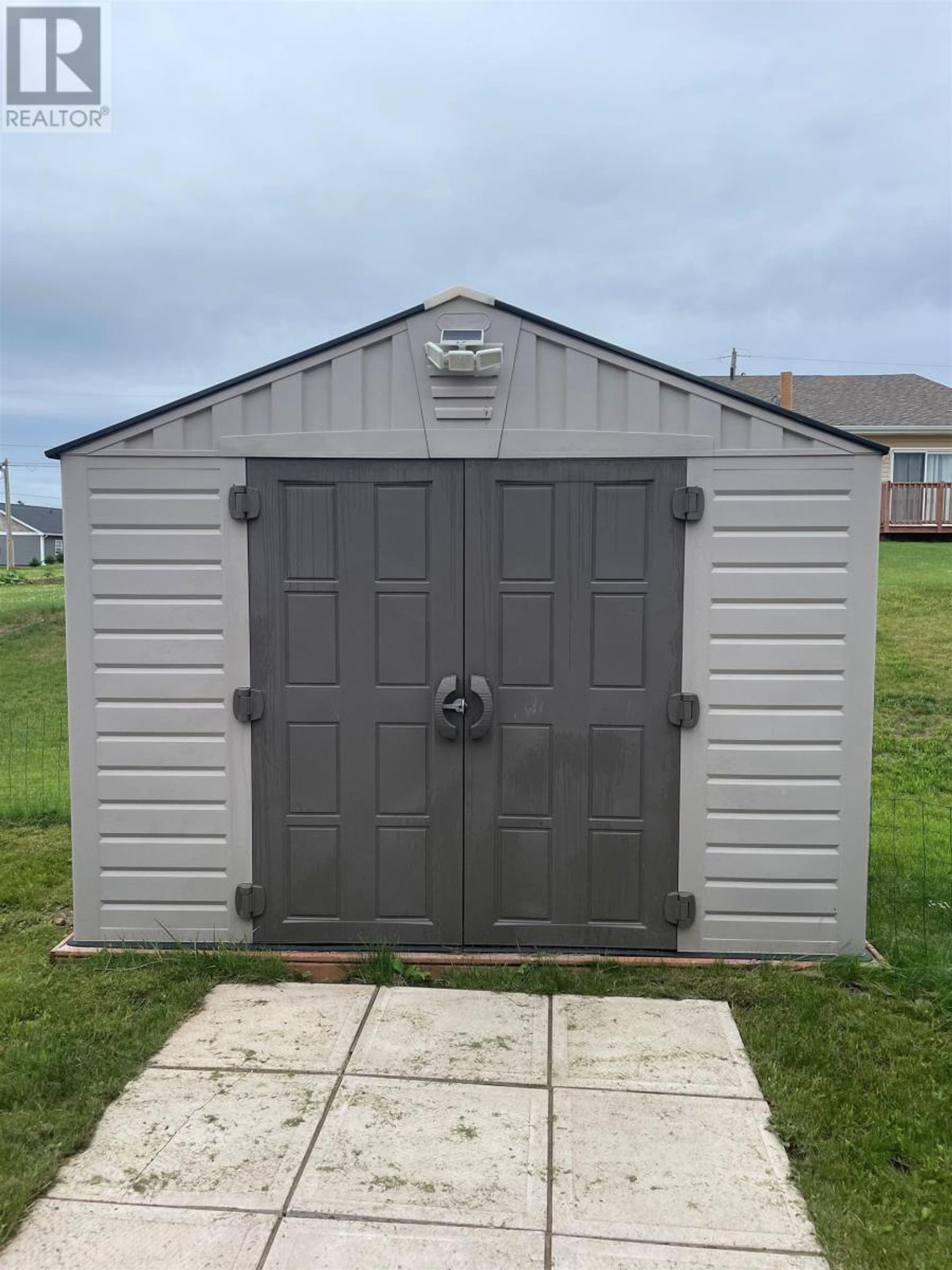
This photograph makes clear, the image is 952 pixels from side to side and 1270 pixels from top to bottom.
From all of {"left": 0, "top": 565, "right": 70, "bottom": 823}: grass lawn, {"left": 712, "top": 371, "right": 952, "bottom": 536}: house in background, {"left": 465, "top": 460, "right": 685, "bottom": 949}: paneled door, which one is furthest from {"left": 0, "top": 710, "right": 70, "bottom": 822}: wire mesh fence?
{"left": 712, "top": 371, "right": 952, "bottom": 536}: house in background

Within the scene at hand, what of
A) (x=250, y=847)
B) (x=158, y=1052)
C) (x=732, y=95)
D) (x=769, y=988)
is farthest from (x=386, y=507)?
(x=732, y=95)

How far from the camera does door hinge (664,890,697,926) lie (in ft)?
13.5

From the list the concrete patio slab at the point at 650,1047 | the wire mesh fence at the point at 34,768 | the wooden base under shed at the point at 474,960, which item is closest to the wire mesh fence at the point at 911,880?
the wooden base under shed at the point at 474,960

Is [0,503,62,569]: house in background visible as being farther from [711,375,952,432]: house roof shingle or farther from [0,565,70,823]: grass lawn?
[711,375,952,432]: house roof shingle

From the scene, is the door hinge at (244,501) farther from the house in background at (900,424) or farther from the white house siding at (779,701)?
the house in background at (900,424)

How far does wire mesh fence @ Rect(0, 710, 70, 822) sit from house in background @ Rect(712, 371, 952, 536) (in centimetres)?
1272

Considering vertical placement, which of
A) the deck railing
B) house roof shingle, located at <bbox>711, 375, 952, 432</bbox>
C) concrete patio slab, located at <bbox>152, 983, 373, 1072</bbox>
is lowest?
concrete patio slab, located at <bbox>152, 983, 373, 1072</bbox>

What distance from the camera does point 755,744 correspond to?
4105 millimetres

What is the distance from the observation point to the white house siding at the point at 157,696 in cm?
409

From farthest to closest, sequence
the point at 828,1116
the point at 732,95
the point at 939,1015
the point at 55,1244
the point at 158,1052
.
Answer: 1. the point at 732,95
2. the point at 939,1015
3. the point at 158,1052
4. the point at 828,1116
5. the point at 55,1244

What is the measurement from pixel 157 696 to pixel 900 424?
1964 cm

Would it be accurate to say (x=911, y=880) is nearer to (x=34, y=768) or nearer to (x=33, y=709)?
(x=34, y=768)

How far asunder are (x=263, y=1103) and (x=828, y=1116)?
5.82 feet

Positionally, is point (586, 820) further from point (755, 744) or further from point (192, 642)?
point (192, 642)
